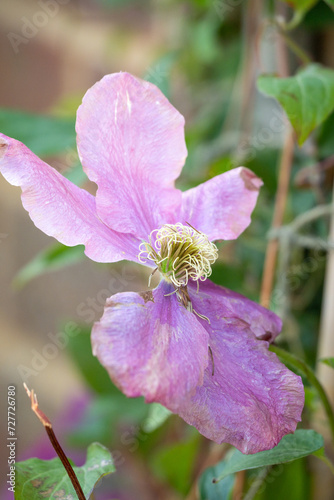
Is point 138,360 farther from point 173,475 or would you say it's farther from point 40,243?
point 40,243

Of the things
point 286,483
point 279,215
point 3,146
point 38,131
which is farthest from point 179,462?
point 3,146

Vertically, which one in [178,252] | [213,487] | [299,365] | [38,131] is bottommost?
[213,487]

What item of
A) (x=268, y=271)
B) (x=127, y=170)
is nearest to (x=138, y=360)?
(x=127, y=170)

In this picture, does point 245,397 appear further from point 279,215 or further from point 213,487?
point 279,215

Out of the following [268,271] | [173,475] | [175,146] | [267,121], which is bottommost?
[173,475]

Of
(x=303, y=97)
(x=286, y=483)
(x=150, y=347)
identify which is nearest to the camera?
(x=150, y=347)

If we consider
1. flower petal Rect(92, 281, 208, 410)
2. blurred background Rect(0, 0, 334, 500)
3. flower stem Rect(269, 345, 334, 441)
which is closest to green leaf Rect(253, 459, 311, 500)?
blurred background Rect(0, 0, 334, 500)

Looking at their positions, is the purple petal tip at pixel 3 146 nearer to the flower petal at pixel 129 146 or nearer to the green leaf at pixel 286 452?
the flower petal at pixel 129 146

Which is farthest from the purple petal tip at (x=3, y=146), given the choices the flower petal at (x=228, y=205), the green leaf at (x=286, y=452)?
the green leaf at (x=286, y=452)
